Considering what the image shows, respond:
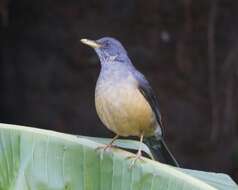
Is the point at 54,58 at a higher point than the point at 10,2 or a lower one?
lower

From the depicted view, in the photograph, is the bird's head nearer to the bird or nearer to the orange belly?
the bird

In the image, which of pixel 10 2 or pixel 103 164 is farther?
pixel 10 2

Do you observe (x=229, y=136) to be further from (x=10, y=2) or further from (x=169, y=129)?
(x=10, y=2)

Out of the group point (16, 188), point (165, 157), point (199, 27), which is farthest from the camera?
point (199, 27)

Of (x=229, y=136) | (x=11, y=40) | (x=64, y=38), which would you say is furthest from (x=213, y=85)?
(x=11, y=40)

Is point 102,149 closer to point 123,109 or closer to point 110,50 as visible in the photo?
point 123,109

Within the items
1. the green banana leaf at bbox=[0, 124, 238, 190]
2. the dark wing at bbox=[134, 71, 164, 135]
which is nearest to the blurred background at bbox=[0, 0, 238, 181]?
the dark wing at bbox=[134, 71, 164, 135]

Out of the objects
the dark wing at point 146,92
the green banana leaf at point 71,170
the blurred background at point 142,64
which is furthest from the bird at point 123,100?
the blurred background at point 142,64
